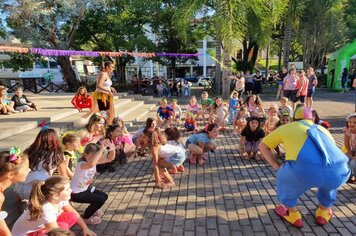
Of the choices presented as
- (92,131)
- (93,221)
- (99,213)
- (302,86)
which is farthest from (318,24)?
(93,221)

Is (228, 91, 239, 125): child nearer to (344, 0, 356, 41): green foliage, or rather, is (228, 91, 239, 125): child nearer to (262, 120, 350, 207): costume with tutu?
(262, 120, 350, 207): costume with tutu

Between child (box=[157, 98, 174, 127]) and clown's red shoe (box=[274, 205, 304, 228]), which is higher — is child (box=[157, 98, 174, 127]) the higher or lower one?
the higher one

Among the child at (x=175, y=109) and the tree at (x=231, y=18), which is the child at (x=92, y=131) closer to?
the child at (x=175, y=109)

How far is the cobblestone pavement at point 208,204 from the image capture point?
3367mm

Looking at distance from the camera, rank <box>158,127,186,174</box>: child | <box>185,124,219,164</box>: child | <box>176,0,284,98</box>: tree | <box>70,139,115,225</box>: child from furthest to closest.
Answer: <box>176,0,284,98</box>: tree, <box>185,124,219,164</box>: child, <box>158,127,186,174</box>: child, <box>70,139,115,225</box>: child

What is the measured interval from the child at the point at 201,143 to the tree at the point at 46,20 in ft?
49.8

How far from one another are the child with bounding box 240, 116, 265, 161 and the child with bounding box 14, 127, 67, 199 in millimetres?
3802

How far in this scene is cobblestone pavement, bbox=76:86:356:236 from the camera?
337 cm

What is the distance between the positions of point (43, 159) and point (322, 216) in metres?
3.33

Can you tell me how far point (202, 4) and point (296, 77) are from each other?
6.12m

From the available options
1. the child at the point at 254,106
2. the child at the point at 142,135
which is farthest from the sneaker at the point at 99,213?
the child at the point at 254,106

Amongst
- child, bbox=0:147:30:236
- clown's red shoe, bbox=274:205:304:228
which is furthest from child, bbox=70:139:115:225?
clown's red shoe, bbox=274:205:304:228

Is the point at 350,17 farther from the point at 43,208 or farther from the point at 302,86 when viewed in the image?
the point at 43,208

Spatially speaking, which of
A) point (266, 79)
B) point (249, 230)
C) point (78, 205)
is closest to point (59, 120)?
point (78, 205)
